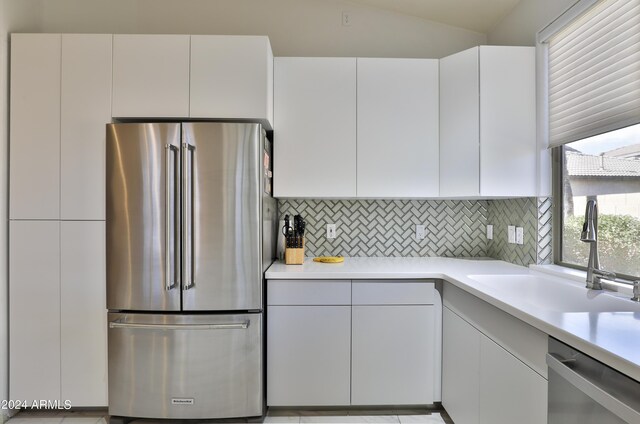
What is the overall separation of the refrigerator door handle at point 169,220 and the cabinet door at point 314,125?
0.68m

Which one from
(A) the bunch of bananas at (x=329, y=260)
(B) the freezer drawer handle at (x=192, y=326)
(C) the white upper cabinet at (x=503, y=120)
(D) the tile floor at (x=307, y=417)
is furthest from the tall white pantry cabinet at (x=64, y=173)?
(C) the white upper cabinet at (x=503, y=120)

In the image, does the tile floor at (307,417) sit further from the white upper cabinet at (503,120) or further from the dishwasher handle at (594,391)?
the white upper cabinet at (503,120)

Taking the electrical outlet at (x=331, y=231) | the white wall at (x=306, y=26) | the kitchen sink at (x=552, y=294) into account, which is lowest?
the kitchen sink at (x=552, y=294)

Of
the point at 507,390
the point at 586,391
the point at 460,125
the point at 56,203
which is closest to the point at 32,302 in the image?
the point at 56,203

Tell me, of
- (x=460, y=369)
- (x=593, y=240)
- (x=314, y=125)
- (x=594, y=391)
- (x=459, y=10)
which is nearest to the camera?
(x=594, y=391)

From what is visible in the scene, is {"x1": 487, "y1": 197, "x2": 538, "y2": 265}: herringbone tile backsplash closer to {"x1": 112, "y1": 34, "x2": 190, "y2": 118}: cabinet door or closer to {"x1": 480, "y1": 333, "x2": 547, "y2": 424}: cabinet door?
{"x1": 480, "y1": 333, "x2": 547, "y2": 424}: cabinet door

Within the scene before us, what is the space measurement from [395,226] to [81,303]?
85.0 inches

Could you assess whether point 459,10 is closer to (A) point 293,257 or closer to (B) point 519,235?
(B) point 519,235

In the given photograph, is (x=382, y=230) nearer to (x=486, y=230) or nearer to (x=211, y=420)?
(x=486, y=230)

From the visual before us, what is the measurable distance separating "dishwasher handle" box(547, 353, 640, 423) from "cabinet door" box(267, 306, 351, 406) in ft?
3.77

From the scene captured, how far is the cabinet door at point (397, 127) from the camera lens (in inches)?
92.9

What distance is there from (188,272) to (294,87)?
4.49 ft

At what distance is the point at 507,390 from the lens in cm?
141

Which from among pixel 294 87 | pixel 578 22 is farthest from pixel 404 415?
pixel 578 22
